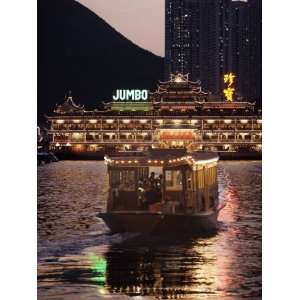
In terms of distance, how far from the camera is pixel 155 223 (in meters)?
11.1

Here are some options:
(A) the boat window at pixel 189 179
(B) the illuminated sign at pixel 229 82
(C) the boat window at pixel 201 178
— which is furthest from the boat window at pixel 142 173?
(B) the illuminated sign at pixel 229 82

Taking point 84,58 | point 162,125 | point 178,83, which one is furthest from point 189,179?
point 162,125

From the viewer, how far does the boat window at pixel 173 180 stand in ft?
37.2

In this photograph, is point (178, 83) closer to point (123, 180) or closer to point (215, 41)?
point (215, 41)

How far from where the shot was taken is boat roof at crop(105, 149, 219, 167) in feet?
37.4

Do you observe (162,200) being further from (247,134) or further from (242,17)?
(242,17)

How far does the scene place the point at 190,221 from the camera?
1122 cm

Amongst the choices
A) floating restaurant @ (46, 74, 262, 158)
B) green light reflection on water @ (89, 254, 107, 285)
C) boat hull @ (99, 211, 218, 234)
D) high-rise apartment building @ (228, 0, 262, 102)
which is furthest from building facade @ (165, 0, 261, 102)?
green light reflection on water @ (89, 254, 107, 285)

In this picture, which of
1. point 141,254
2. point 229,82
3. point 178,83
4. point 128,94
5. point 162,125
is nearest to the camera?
point 141,254

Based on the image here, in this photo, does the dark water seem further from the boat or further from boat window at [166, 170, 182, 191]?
boat window at [166, 170, 182, 191]

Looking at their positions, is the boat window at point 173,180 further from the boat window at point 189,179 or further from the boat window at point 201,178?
the boat window at point 201,178

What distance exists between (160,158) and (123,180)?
41cm
